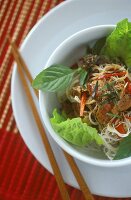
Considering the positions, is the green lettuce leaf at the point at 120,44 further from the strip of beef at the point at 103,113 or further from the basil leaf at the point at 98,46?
the strip of beef at the point at 103,113

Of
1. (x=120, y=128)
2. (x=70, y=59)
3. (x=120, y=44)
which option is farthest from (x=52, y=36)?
(x=120, y=128)

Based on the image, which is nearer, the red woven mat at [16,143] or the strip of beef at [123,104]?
the strip of beef at [123,104]

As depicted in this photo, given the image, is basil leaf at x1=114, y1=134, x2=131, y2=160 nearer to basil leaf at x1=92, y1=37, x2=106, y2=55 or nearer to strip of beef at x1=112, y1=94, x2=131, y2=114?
strip of beef at x1=112, y1=94, x2=131, y2=114

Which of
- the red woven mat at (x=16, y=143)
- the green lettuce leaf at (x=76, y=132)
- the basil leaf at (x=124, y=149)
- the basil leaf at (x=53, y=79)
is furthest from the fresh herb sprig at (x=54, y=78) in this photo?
the red woven mat at (x=16, y=143)

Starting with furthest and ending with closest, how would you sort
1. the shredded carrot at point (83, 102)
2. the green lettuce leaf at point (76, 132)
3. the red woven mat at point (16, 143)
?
the red woven mat at point (16, 143)
the shredded carrot at point (83, 102)
the green lettuce leaf at point (76, 132)

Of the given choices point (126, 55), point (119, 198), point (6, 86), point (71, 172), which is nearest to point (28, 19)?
point (6, 86)

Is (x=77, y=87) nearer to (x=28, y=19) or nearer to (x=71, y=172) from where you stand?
(x=71, y=172)
